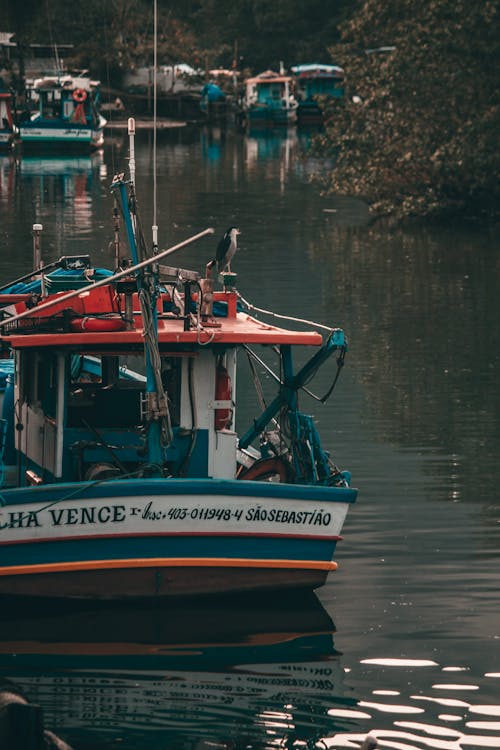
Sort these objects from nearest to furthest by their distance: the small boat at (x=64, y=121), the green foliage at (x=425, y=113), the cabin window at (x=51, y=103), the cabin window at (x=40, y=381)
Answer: the cabin window at (x=40, y=381)
the green foliage at (x=425, y=113)
the small boat at (x=64, y=121)
the cabin window at (x=51, y=103)

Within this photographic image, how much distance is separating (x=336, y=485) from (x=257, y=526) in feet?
5.34

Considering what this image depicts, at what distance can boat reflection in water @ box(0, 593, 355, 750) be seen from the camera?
15062 millimetres

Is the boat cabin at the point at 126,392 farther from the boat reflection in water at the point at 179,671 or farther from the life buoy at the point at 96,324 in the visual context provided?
the boat reflection in water at the point at 179,671

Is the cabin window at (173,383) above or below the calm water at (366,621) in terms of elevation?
above

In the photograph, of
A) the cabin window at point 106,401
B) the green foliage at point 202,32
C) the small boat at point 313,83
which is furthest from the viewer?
the small boat at point 313,83

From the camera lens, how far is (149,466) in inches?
695

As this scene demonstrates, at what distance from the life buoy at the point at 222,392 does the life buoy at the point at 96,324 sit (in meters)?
1.17

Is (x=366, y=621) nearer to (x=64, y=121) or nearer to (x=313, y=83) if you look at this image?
(x=64, y=121)

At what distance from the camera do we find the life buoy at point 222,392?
18328 millimetres

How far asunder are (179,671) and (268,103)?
354ft

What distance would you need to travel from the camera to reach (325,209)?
2410 inches

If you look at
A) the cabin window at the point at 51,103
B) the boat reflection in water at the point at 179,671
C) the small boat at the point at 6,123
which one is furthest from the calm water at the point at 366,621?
the cabin window at the point at 51,103

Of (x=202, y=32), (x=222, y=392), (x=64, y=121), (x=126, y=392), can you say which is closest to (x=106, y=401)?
(x=126, y=392)

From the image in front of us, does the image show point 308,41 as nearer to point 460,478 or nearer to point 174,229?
point 174,229
